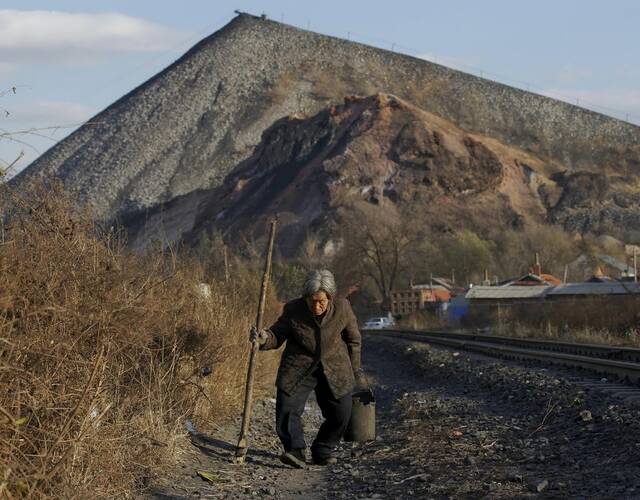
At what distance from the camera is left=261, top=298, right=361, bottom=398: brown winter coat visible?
1023 cm

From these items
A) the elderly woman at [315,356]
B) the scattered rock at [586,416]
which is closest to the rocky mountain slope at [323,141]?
the scattered rock at [586,416]

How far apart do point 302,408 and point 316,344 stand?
0.60m

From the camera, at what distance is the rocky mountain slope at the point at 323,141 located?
11106cm

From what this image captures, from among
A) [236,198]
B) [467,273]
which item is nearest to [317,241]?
[467,273]

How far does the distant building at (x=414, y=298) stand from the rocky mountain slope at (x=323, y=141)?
991 inches

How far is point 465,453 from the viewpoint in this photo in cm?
1111

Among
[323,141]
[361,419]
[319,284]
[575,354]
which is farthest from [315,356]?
[323,141]

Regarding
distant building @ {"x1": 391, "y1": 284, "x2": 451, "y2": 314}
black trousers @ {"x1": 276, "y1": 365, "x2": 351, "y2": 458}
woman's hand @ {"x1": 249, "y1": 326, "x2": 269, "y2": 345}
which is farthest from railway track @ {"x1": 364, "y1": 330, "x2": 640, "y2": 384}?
distant building @ {"x1": 391, "y1": 284, "x2": 451, "y2": 314}

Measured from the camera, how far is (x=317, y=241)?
93.7 metres

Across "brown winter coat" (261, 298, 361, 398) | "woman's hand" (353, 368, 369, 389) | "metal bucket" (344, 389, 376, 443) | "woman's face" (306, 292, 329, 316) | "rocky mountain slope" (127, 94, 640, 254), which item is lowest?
"metal bucket" (344, 389, 376, 443)

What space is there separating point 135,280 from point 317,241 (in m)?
84.1

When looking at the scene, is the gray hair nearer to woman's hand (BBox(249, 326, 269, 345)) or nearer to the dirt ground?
Answer: woman's hand (BBox(249, 326, 269, 345))

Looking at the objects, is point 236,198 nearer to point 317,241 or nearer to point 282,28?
point 317,241

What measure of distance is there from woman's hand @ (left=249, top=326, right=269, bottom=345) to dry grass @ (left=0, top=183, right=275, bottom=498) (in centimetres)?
78
